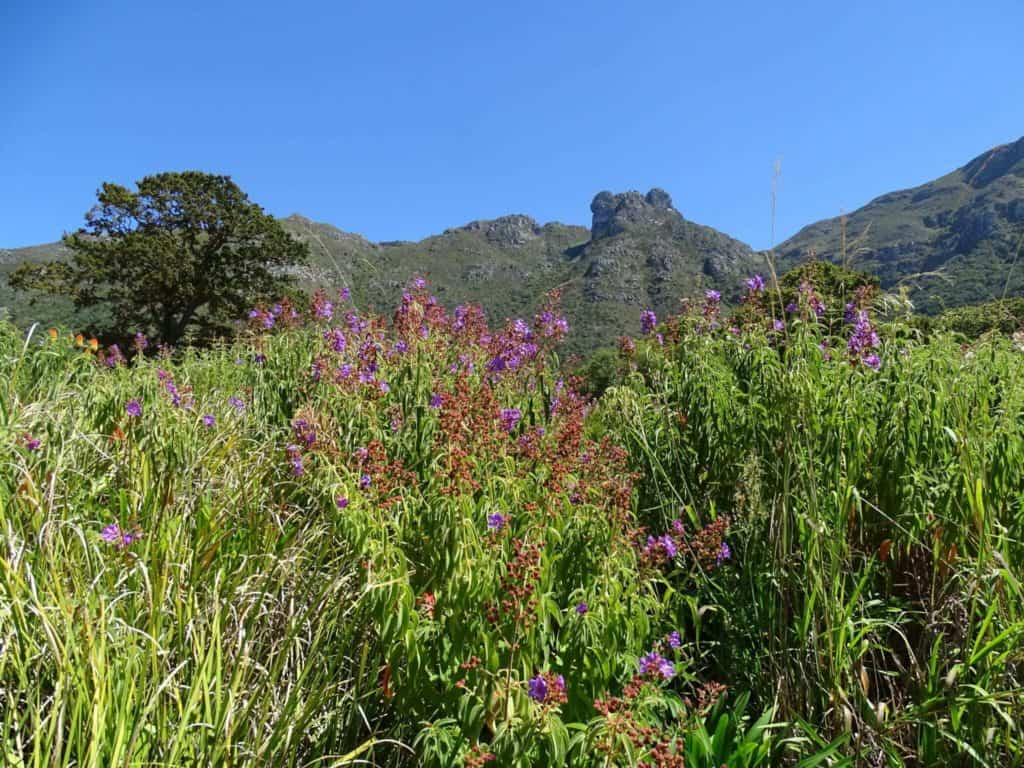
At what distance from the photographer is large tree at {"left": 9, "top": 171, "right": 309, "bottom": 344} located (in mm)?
23016

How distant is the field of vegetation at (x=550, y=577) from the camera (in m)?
1.64

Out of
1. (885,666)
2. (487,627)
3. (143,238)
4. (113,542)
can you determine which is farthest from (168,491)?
(143,238)

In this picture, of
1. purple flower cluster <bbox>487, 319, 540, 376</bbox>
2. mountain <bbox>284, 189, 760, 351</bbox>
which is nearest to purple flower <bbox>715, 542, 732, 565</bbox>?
purple flower cluster <bbox>487, 319, 540, 376</bbox>

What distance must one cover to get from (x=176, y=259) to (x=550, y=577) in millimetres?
26214

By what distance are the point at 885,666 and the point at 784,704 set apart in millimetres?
564

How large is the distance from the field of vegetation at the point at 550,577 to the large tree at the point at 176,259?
2180 centimetres

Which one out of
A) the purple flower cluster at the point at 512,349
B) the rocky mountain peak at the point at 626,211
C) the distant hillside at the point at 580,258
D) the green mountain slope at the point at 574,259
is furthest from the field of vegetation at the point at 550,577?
the rocky mountain peak at the point at 626,211

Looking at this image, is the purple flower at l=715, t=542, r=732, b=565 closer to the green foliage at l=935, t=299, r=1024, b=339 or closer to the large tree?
the green foliage at l=935, t=299, r=1024, b=339

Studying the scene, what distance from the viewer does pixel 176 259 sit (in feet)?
77.9

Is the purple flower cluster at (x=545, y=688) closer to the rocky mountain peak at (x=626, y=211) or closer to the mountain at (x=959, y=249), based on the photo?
the mountain at (x=959, y=249)

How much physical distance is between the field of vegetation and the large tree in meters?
21.8

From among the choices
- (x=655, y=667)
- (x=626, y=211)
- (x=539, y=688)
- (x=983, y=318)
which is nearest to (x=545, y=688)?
(x=539, y=688)

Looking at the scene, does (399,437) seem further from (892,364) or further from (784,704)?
(892,364)

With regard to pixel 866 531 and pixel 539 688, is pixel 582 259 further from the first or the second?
pixel 539 688
